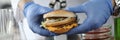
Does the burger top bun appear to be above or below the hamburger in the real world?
above

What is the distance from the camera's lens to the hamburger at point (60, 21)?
2.21ft

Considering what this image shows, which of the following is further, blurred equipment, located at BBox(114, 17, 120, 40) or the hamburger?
blurred equipment, located at BBox(114, 17, 120, 40)

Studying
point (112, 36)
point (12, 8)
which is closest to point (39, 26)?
point (12, 8)

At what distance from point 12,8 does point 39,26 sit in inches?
5.2

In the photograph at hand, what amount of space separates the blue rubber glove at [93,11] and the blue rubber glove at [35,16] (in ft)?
0.26

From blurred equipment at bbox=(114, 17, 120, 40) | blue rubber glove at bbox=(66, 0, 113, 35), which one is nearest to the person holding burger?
blue rubber glove at bbox=(66, 0, 113, 35)

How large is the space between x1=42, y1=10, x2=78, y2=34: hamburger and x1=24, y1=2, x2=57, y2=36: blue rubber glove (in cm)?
2

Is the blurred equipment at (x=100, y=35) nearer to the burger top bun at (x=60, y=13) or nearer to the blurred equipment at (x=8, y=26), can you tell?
the burger top bun at (x=60, y=13)

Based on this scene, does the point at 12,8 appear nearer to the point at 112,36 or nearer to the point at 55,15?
the point at 55,15

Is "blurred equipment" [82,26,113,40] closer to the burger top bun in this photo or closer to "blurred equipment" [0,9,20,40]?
the burger top bun

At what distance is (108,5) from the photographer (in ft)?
2.24

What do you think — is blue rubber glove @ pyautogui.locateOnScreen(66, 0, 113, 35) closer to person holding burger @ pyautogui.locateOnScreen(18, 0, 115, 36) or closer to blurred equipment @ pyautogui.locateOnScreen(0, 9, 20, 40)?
person holding burger @ pyautogui.locateOnScreen(18, 0, 115, 36)

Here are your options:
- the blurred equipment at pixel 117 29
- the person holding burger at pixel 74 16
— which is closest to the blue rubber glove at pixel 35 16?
the person holding burger at pixel 74 16

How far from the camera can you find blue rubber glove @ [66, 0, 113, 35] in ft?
2.22
